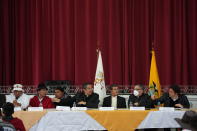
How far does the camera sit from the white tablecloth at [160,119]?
5.53 meters

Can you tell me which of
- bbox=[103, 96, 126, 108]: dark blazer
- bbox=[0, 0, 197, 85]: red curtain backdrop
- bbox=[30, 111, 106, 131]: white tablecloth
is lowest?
bbox=[30, 111, 106, 131]: white tablecloth

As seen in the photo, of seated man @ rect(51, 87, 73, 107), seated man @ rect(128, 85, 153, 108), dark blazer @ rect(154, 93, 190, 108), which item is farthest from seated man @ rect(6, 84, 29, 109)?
dark blazer @ rect(154, 93, 190, 108)

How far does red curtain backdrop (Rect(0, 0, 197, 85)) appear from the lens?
898 cm

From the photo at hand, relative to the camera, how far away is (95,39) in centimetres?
931

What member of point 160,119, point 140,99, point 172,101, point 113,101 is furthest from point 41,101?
point 172,101

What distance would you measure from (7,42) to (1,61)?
0.51 metres

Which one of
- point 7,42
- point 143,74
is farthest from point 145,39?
point 7,42

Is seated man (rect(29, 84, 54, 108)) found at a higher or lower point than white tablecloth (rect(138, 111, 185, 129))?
higher

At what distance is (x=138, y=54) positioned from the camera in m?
9.21

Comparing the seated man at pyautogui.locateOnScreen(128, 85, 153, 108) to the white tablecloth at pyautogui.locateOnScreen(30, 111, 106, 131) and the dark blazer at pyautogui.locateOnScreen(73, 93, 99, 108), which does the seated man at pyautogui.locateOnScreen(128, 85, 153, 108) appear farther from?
the white tablecloth at pyautogui.locateOnScreen(30, 111, 106, 131)

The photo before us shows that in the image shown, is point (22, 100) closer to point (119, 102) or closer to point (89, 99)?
point (89, 99)

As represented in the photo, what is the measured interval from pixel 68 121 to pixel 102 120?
1.67 feet

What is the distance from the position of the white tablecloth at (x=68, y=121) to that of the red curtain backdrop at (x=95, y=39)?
143 inches

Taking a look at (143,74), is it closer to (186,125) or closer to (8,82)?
(8,82)
